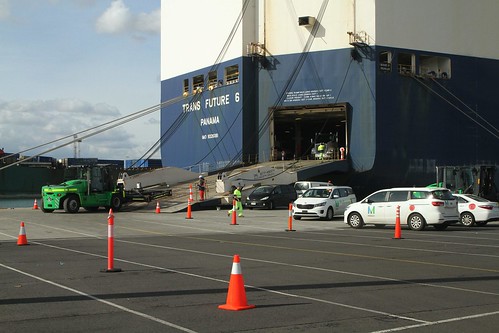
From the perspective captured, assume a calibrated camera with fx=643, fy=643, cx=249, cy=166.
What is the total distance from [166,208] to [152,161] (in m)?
36.5

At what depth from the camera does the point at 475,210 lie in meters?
26.6

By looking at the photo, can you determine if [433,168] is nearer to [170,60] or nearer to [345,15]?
[345,15]

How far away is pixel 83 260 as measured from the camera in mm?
13992

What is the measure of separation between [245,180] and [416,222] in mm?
19239

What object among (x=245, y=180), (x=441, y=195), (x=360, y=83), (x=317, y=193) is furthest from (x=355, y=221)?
(x=360, y=83)

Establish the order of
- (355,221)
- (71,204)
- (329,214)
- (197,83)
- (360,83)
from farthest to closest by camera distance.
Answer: (197,83) < (360,83) < (71,204) < (329,214) < (355,221)

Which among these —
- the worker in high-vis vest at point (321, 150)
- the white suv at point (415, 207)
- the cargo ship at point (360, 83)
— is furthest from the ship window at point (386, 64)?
the white suv at point (415, 207)

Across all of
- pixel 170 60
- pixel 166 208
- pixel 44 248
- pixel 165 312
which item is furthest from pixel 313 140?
pixel 165 312

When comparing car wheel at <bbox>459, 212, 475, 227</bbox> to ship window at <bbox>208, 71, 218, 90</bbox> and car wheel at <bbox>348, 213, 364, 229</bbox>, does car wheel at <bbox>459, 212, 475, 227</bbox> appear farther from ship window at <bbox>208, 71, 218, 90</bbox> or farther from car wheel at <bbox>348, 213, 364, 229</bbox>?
ship window at <bbox>208, 71, 218, 90</bbox>

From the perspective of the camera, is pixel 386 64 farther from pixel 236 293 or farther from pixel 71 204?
pixel 236 293

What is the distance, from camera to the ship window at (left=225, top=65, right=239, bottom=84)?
51219mm

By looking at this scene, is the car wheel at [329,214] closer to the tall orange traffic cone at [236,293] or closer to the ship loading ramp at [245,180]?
the ship loading ramp at [245,180]

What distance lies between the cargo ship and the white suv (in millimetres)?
20732

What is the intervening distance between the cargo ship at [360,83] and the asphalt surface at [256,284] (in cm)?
2561
